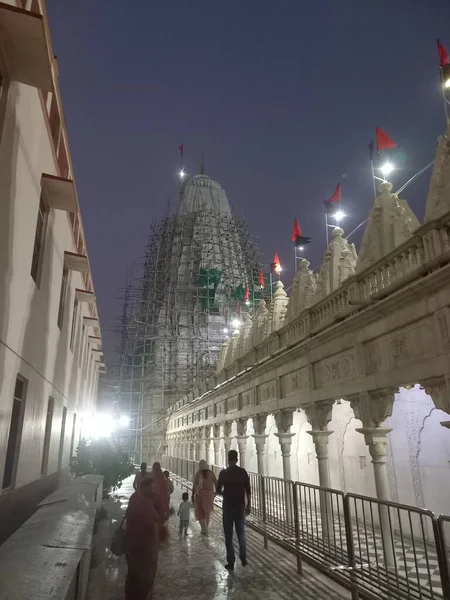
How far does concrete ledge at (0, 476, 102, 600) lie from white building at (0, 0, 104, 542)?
132 centimetres

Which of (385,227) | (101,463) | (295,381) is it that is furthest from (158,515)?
(101,463)

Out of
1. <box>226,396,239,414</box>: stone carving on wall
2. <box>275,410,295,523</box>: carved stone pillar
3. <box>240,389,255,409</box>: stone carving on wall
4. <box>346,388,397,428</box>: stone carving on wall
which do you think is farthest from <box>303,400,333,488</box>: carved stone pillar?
<box>226,396,239,414</box>: stone carving on wall

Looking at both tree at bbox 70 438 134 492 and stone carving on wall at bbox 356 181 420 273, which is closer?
stone carving on wall at bbox 356 181 420 273

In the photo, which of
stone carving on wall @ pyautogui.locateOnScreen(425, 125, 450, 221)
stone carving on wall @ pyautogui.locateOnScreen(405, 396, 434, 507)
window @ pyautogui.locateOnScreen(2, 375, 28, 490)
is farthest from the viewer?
stone carving on wall @ pyautogui.locateOnScreen(405, 396, 434, 507)

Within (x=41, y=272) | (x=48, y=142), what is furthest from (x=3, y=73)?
(x=41, y=272)

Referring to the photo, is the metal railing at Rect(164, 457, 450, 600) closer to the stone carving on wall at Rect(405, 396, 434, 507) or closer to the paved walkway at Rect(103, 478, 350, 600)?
the paved walkway at Rect(103, 478, 350, 600)

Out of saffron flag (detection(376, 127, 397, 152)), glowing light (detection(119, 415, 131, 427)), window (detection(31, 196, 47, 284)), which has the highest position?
saffron flag (detection(376, 127, 397, 152))

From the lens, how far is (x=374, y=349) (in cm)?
721

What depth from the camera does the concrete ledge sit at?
102 inches

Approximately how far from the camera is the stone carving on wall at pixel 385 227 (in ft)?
26.2

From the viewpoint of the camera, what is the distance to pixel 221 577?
681cm

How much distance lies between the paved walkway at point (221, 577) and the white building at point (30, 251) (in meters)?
2.48

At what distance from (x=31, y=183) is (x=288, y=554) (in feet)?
27.4

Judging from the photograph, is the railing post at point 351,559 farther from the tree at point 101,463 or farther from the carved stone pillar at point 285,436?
the tree at point 101,463
